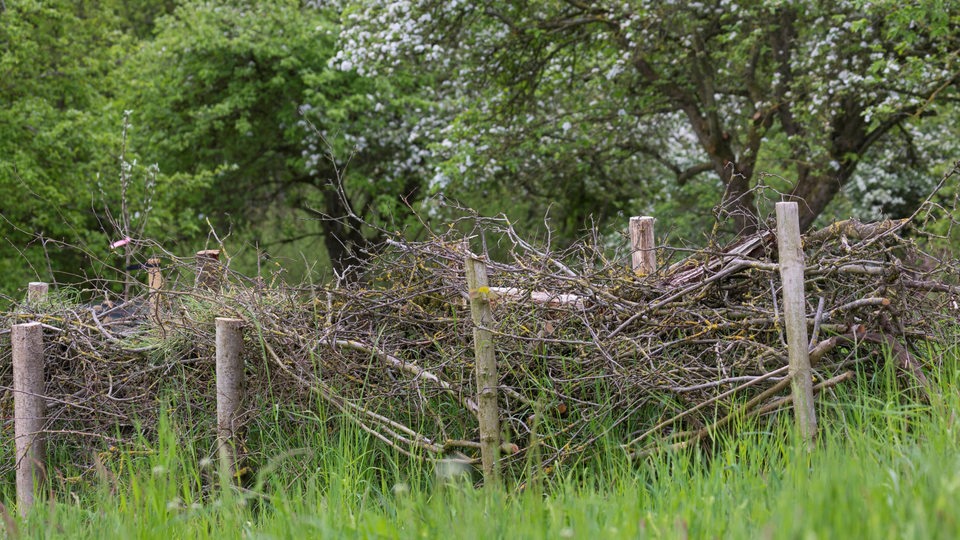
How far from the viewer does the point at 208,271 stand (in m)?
5.95

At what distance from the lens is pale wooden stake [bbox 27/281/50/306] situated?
20.9ft

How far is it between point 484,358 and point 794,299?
1.37 metres

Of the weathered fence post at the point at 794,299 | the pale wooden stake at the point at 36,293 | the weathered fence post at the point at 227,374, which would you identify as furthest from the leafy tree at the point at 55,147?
the weathered fence post at the point at 794,299

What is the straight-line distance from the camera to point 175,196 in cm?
1797

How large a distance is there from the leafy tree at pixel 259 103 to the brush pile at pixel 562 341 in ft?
39.0

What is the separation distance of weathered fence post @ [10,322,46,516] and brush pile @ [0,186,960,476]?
0.30 meters

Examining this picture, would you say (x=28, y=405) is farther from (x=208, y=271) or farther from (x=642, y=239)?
(x=642, y=239)

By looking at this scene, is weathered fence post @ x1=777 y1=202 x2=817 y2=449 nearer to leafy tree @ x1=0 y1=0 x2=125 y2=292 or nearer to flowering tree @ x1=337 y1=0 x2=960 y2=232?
flowering tree @ x1=337 y1=0 x2=960 y2=232

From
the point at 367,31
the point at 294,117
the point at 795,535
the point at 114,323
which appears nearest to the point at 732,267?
the point at 795,535

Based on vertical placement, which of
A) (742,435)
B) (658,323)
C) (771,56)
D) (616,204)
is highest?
(771,56)

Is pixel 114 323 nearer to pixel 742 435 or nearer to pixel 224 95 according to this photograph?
pixel 742 435

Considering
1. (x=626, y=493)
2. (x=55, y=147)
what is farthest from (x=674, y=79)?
(x=626, y=493)

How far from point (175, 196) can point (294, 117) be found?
266 centimetres

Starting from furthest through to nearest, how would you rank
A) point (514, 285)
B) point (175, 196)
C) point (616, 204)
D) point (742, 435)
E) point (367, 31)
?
point (175, 196)
point (616, 204)
point (367, 31)
point (514, 285)
point (742, 435)
